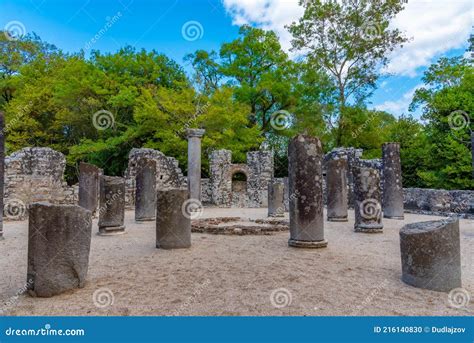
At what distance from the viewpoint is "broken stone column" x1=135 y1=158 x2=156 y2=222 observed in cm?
1291

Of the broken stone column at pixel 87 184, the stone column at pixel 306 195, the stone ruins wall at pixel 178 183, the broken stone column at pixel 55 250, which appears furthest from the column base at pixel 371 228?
the broken stone column at pixel 87 184

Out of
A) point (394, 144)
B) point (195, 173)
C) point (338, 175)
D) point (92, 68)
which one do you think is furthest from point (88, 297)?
point (92, 68)

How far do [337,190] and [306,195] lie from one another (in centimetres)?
597

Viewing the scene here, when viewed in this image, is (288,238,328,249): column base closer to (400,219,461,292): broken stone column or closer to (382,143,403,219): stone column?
(400,219,461,292): broken stone column

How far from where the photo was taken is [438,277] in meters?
4.73

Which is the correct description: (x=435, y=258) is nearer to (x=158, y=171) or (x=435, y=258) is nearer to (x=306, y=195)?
(x=306, y=195)

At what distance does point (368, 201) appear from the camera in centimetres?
1041

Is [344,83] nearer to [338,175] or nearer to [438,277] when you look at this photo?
[338,175]

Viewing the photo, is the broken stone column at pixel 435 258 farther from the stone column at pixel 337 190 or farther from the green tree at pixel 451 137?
the green tree at pixel 451 137

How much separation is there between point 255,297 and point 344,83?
25.1m

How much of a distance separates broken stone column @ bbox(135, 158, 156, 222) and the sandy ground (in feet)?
15.8

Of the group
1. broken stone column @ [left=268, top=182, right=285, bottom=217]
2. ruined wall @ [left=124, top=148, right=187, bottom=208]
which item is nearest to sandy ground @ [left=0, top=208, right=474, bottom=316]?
broken stone column @ [left=268, top=182, right=285, bottom=217]

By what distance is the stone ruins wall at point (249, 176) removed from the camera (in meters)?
22.4

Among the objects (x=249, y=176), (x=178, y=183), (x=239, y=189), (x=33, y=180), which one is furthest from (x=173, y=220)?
(x=239, y=189)
